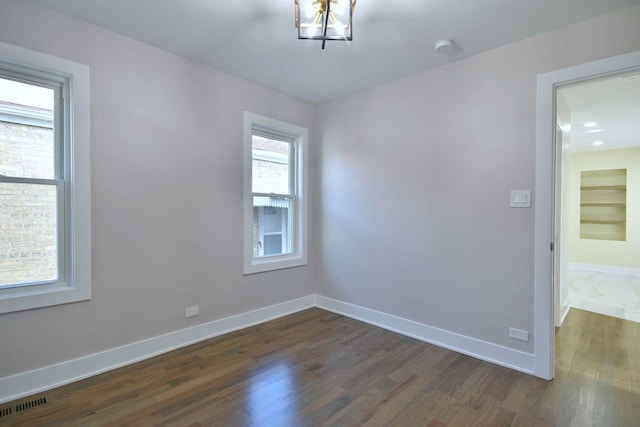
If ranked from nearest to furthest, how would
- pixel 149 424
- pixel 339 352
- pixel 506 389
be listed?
1. pixel 149 424
2. pixel 506 389
3. pixel 339 352

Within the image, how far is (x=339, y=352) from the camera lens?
276 centimetres

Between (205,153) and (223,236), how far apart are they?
851 mm

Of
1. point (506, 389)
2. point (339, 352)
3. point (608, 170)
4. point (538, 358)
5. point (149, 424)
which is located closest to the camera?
point (149, 424)

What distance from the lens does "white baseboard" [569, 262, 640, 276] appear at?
6.18 meters

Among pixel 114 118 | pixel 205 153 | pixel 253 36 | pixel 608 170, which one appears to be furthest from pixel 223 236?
pixel 608 170

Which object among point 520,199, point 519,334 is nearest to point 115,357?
point 519,334

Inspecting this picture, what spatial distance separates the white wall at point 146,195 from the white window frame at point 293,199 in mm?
96

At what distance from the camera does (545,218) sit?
2.33 m

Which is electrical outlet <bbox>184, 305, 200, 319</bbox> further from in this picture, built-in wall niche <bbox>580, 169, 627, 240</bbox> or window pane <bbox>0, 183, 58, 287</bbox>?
built-in wall niche <bbox>580, 169, 627, 240</bbox>

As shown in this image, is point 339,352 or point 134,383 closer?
point 134,383

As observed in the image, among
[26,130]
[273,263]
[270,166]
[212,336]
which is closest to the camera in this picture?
[26,130]

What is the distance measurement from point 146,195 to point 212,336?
1.51m

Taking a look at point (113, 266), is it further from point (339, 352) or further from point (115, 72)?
point (339, 352)

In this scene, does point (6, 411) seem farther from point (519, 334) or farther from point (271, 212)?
point (519, 334)
